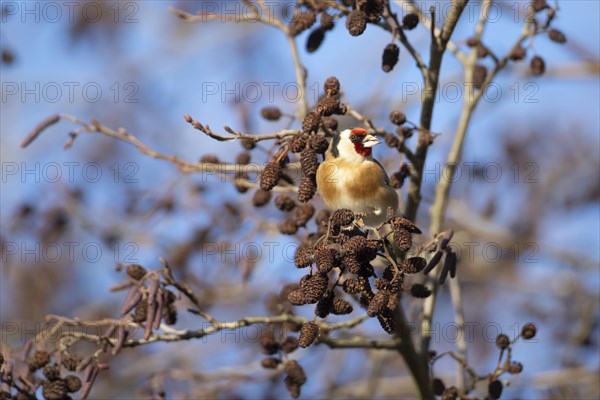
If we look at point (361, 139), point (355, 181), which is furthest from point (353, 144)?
point (355, 181)

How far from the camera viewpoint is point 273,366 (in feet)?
10.3

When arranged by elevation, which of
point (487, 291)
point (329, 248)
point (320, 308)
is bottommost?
point (487, 291)

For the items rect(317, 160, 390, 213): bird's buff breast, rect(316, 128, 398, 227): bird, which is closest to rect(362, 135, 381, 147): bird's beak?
rect(316, 128, 398, 227): bird

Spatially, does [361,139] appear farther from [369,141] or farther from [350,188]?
[350,188]

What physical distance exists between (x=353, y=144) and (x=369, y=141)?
74 mm

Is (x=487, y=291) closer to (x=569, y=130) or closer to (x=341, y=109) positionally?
(x=569, y=130)

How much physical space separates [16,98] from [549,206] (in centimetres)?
534

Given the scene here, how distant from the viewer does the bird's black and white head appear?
3289 millimetres

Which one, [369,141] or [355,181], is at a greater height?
[369,141]

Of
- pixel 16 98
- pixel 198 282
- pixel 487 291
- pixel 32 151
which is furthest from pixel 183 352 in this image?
pixel 16 98

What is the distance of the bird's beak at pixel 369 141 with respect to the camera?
327 centimetres

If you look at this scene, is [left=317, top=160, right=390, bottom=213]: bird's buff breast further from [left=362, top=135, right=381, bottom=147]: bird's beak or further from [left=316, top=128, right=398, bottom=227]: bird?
[left=362, top=135, right=381, bottom=147]: bird's beak

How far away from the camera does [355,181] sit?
3250mm

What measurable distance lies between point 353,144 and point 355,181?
0.17m
